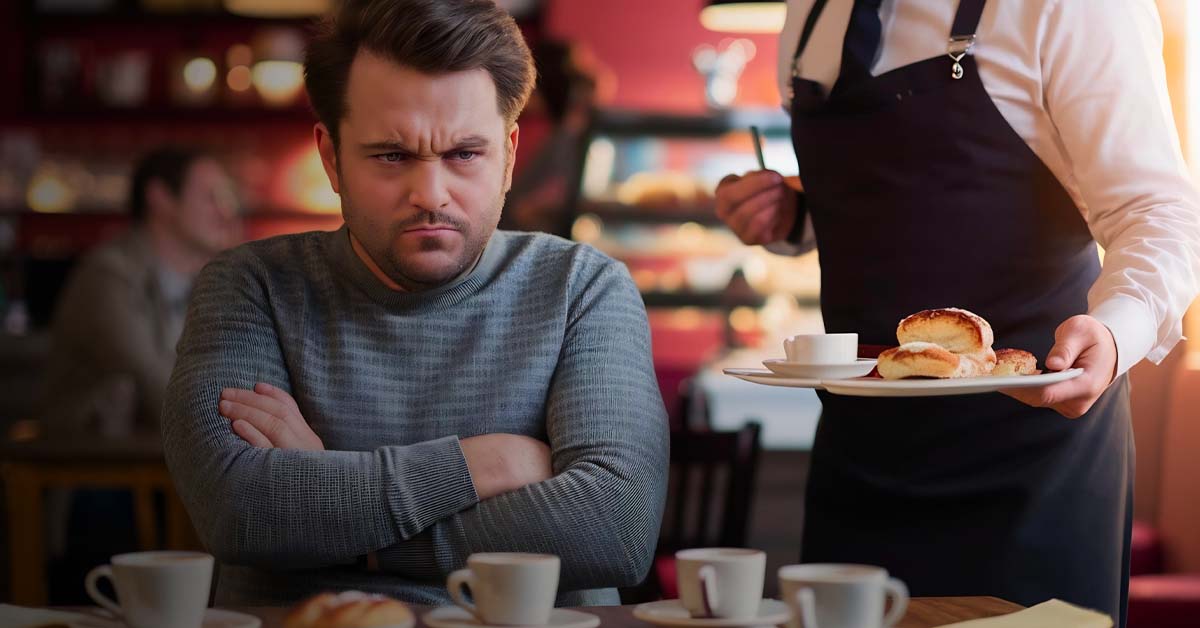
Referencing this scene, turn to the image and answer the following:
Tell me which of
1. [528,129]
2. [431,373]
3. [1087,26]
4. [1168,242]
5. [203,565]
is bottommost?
[203,565]

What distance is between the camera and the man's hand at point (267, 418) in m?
1.57

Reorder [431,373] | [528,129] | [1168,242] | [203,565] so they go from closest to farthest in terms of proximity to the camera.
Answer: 1. [203,565]
2. [1168,242]
3. [431,373]
4. [528,129]

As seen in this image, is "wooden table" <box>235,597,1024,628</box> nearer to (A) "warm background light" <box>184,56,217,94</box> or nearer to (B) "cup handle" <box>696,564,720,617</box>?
(B) "cup handle" <box>696,564,720,617</box>

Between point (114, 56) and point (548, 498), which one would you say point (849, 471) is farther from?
point (114, 56)

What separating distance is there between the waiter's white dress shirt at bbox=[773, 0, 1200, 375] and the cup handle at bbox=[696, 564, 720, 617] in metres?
0.52

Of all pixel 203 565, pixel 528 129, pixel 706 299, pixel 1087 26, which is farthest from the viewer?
pixel 528 129

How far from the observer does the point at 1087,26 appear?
157cm

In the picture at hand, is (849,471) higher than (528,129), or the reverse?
(528,129)

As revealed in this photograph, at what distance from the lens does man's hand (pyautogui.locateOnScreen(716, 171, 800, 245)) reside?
6.45 ft

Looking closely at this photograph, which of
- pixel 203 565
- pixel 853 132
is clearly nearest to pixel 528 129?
pixel 853 132

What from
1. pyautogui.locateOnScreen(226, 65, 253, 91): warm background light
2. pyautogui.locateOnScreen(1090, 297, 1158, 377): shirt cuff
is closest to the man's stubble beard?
pyautogui.locateOnScreen(1090, 297, 1158, 377): shirt cuff

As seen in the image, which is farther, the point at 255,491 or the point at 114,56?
the point at 114,56

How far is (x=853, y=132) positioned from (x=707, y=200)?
10.0 ft

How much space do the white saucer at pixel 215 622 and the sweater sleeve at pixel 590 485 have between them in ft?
1.13
